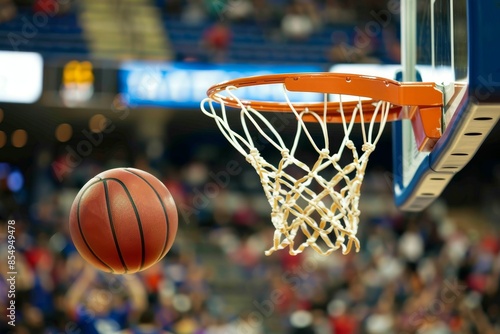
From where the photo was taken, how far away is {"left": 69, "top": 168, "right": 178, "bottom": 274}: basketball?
2900 millimetres

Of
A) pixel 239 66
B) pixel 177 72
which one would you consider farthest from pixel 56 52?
pixel 239 66

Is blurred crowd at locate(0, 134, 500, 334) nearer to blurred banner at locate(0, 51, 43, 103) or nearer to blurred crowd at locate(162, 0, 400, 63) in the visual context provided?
blurred banner at locate(0, 51, 43, 103)

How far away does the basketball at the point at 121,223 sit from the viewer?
290 cm

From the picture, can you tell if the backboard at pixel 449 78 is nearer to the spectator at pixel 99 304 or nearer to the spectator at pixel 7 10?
the spectator at pixel 99 304

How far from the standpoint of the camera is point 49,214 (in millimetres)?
7551

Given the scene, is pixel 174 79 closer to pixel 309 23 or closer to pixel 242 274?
pixel 309 23

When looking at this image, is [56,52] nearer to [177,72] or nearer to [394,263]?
[177,72]

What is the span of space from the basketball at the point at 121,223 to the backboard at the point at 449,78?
1025mm

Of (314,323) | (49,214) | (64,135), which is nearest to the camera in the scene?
(314,323)

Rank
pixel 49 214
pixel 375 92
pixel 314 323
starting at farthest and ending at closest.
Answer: pixel 49 214
pixel 314 323
pixel 375 92

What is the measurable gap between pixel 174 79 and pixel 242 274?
2.12 meters

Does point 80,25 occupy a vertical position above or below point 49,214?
above

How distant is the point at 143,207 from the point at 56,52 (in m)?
5.18

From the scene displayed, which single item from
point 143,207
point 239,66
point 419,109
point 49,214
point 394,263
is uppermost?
point 419,109
